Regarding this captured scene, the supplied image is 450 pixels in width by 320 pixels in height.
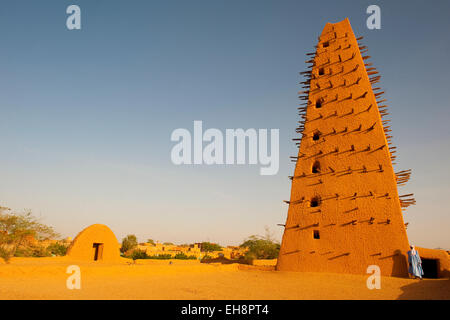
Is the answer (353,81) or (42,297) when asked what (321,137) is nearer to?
(353,81)

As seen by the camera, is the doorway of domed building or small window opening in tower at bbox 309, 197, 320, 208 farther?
the doorway of domed building

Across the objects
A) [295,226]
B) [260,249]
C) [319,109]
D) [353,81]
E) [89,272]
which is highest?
[353,81]

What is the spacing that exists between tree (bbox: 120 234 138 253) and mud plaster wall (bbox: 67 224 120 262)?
51.0 feet

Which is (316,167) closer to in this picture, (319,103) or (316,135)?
(316,135)

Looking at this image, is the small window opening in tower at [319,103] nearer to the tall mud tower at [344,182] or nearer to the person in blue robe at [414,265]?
the tall mud tower at [344,182]

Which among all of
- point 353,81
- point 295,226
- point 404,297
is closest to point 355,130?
point 353,81

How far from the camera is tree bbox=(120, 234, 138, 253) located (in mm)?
35438

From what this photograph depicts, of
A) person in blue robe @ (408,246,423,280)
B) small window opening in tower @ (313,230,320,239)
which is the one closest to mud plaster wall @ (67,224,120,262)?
small window opening in tower @ (313,230,320,239)

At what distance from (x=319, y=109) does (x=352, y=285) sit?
8.56 metres

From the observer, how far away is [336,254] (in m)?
11.7

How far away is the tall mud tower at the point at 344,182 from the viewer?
1127cm

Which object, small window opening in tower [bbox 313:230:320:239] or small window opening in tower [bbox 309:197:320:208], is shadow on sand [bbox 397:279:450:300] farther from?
small window opening in tower [bbox 309:197:320:208]
